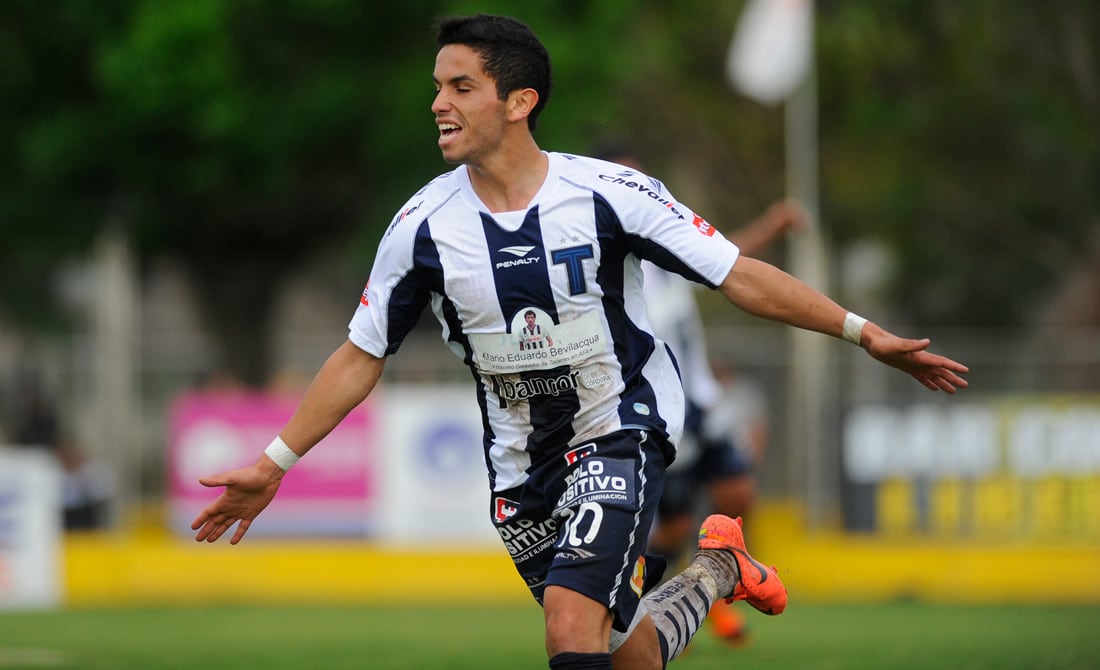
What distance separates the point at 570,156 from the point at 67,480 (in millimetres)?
13039

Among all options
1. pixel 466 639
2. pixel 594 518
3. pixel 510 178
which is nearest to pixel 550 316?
pixel 510 178

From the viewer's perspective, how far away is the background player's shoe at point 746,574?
6.05m

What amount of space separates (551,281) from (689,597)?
124 centimetres

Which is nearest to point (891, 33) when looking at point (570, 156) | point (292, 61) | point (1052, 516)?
point (292, 61)

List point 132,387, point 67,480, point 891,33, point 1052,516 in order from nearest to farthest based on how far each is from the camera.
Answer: point 1052,516 → point 132,387 → point 67,480 → point 891,33

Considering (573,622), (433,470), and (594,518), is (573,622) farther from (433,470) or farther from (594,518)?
(433,470)

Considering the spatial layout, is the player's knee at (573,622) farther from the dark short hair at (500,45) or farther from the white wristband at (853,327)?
the dark short hair at (500,45)

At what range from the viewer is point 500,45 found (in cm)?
557

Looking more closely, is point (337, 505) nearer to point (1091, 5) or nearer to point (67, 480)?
point (67, 480)

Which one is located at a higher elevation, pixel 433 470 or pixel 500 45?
pixel 500 45

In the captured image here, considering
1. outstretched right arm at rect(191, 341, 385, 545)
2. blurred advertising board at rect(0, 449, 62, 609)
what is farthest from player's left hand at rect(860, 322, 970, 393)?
blurred advertising board at rect(0, 449, 62, 609)

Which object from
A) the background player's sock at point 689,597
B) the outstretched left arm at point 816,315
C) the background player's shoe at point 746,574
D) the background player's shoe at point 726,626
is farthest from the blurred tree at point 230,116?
the outstretched left arm at point 816,315

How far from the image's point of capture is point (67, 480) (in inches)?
693

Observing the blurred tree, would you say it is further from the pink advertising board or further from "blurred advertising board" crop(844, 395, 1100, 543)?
"blurred advertising board" crop(844, 395, 1100, 543)
